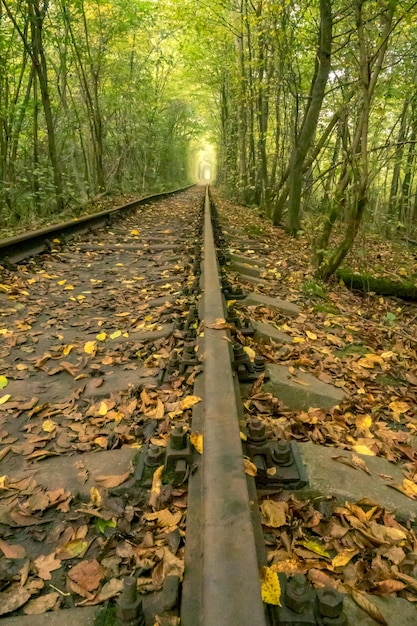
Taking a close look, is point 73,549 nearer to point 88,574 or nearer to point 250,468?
point 88,574

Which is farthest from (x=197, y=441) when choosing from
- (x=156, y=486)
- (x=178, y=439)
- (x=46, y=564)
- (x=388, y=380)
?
(x=388, y=380)

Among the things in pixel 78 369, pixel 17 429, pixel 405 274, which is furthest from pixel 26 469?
pixel 405 274

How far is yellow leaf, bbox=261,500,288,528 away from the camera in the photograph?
137cm

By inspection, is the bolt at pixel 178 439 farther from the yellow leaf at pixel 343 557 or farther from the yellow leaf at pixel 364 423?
the yellow leaf at pixel 364 423

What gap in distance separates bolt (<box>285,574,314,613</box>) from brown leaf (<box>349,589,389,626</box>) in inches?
7.0

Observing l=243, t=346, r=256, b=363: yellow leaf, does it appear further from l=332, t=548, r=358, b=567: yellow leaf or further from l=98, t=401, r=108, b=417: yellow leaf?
l=332, t=548, r=358, b=567: yellow leaf

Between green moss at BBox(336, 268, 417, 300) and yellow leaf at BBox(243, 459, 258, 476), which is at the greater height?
yellow leaf at BBox(243, 459, 258, 476)

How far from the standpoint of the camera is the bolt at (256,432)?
1.62 m

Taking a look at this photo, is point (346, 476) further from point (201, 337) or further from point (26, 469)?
point (26, 469)

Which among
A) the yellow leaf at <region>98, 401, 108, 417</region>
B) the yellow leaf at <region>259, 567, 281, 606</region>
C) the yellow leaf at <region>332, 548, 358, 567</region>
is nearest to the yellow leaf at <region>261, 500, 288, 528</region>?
the yellow leaf at <region>332, 548, 358, 567</region>

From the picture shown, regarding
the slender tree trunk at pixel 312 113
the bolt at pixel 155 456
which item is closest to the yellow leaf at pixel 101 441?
the bolt at pixel 155 456

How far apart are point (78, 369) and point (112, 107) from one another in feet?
60.7

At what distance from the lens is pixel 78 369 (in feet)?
8.31

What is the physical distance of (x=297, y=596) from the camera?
3.36ft
